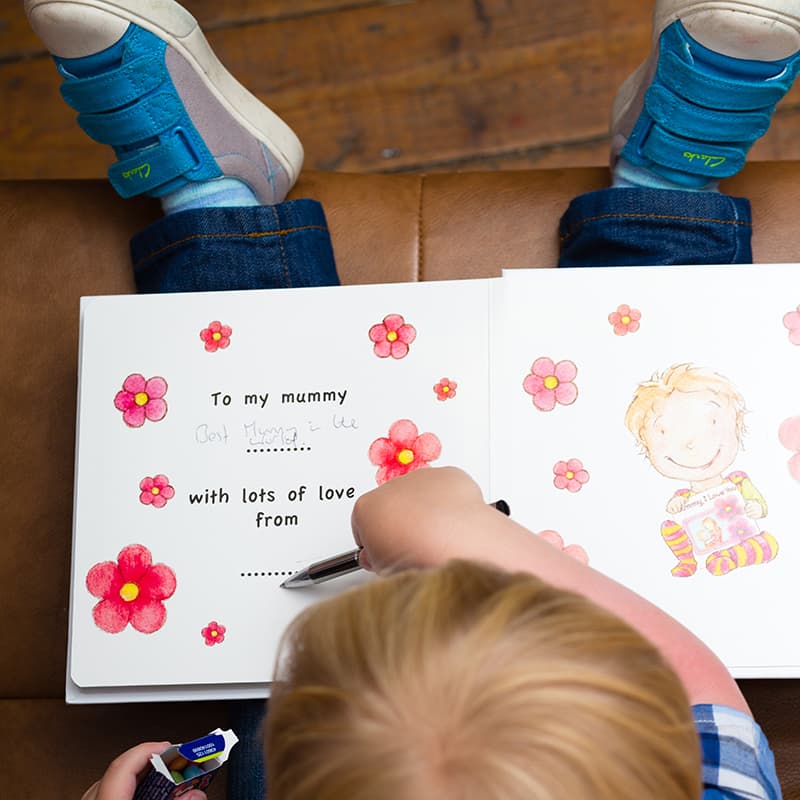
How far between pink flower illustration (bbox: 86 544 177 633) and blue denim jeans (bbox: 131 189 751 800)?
0.10m

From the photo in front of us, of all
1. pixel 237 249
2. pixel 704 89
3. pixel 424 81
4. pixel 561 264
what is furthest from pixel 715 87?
pixel 424 81

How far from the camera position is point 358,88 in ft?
3.97

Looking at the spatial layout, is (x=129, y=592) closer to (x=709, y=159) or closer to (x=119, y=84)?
(x=119, y=84)

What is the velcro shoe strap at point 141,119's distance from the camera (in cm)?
81

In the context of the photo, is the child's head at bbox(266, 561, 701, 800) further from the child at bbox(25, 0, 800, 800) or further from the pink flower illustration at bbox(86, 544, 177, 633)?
the pink flower illustration at bbox(86, 544, 177, 633)

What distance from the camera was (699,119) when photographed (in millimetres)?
795

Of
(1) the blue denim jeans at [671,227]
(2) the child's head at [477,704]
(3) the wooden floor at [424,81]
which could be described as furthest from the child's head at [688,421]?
(3) the wooden floor at [424,81]

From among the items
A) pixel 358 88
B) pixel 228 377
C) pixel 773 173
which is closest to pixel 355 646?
pixel 228 377

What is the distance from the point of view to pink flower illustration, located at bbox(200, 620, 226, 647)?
73cm

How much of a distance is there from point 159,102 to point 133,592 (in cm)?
38

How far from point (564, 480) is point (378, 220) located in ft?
0.94

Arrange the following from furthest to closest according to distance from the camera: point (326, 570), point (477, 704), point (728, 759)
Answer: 1. point (326, 570)
2. point (728, 759)
3. point (477, 704)

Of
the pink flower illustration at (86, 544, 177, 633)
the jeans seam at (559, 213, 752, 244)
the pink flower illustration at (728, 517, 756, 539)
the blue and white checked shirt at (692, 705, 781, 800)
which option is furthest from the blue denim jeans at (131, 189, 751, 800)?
the blue and white checked shirt at (692, 705, 781, 800)

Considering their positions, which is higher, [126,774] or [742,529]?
[742,529]
